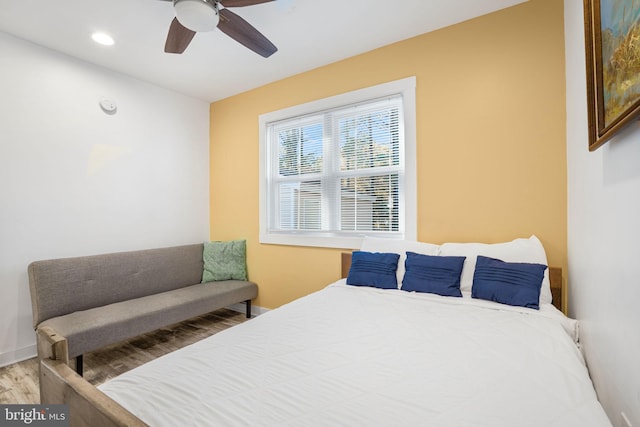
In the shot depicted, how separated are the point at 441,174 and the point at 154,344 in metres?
3.13

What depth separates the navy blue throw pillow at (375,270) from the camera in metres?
2.29

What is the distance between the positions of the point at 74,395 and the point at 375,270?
190cm

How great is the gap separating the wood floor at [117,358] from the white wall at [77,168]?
368mm

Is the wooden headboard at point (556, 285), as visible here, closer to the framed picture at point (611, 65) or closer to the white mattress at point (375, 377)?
the white mattress at point (375, 377)

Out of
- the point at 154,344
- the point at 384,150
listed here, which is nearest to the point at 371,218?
the point at 384,150

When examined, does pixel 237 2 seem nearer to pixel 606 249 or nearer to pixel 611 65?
pixel 611 65

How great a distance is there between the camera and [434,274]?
6.88 ft

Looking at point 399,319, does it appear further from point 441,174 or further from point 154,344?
point 154,344

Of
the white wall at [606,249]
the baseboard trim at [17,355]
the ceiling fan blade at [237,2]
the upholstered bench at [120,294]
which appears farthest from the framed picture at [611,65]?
the baseboard trim at [17,355]

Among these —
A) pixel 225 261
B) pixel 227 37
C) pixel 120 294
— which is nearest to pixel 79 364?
pixel 120 294

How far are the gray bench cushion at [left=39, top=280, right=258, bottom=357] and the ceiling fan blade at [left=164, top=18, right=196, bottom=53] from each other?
222cm

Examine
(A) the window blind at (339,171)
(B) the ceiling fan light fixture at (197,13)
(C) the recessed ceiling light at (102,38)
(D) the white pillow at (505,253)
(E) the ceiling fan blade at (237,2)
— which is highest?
(C) the recessed ceiling light at (102,38)

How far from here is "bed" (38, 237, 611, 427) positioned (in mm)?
851

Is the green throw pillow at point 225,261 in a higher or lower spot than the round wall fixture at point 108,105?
lower
